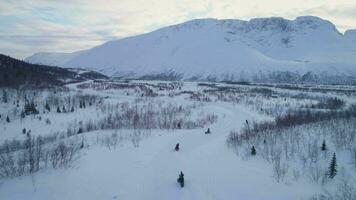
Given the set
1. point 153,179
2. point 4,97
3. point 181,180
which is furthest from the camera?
point 4,97

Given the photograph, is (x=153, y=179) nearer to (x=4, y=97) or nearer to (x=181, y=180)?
(x=181, y=180)

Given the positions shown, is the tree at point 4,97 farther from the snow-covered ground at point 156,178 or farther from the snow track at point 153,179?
the snow track at point 153,179

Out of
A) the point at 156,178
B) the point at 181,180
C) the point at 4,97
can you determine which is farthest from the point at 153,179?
the point at 4,97

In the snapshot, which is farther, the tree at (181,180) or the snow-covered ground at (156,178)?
the tree at (181,180)

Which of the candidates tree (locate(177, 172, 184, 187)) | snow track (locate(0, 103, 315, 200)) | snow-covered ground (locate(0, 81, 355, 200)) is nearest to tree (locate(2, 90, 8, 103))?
snow-covered ground (locate(0, 81, 355, 200))

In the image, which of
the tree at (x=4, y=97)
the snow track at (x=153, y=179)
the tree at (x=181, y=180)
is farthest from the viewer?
the tree at (x=4, y=97)

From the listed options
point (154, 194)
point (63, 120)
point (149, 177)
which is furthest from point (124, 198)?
point (63, 120)

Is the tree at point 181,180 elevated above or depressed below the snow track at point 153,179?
above

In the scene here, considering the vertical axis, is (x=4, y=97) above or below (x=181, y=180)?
below

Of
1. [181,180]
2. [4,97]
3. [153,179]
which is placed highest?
[181,180]

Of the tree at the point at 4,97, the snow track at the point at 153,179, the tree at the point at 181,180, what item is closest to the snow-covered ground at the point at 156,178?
the snow track at the point at 153,179

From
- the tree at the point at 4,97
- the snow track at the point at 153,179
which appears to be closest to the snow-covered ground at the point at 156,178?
the snow track at the point at 153,179

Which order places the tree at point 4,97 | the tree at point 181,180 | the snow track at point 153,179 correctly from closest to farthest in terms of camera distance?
the snow track at point 153,179 < the tree at point 181,180 < the tree at point 4,97
